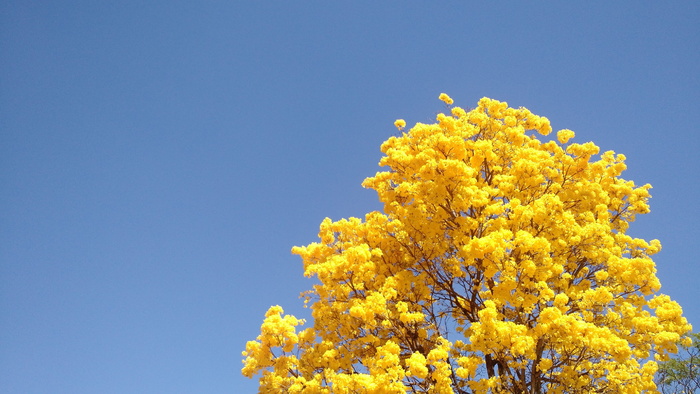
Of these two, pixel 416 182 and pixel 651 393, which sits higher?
pixel 416 182

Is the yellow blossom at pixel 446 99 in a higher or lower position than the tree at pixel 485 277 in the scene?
higher

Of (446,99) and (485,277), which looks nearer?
(485,277)

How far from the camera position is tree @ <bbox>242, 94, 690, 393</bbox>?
984cm

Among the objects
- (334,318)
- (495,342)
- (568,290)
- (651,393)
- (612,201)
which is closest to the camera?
(495,342)

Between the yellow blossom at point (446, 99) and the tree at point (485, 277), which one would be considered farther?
the yellow blossom at point (446, 99)

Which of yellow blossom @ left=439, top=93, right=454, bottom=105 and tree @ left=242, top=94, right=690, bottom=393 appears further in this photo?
yellow blossom @ left=439, top=93, right=454, bottom=105

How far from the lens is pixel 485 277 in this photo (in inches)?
440

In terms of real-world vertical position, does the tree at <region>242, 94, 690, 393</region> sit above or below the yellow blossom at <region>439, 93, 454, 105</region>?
below

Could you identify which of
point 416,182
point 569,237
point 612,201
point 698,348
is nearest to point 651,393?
point 569,237

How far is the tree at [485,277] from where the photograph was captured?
32.3 feet

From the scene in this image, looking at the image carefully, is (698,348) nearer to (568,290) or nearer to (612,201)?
(612,201)

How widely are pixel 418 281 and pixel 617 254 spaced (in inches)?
178

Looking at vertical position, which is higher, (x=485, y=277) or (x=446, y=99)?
(x=446, y=99)

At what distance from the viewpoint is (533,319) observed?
10.6 metres
